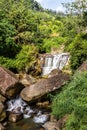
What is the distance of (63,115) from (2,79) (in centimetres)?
957

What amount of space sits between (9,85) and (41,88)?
2999 millimetres

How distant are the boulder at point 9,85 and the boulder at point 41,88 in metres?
0.86

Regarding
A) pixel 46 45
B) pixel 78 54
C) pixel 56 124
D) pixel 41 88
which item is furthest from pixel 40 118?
pixel 46 45

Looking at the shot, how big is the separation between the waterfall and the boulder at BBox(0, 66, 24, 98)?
11450mm

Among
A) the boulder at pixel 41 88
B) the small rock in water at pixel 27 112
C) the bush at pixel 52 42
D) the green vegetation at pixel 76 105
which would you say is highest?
the green vegetation at pixel 76 105

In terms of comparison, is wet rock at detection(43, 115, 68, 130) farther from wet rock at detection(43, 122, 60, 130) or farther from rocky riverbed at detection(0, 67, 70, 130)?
rocky riverbed at detection(0, 67, 70, 130)

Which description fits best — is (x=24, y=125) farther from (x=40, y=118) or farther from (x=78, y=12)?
(x=78, y=12)

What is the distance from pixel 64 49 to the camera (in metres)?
46.7

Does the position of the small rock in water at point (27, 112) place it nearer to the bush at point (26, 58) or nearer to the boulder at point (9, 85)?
the boulder at point (9, 85)

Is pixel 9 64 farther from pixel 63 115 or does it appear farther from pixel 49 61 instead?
pixel 63 115

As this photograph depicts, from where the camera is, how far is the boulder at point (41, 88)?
89.3 ft

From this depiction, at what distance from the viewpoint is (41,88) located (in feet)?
89.6

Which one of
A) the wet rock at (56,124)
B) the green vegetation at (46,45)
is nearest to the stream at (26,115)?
the wet rock at (56,124)

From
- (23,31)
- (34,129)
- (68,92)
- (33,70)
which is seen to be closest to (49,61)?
(33,70)
